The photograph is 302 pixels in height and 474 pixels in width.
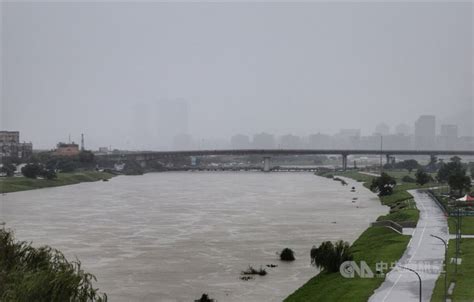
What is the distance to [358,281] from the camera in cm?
1609

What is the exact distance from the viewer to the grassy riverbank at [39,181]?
54781mm

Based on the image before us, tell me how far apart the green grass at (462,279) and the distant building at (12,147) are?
279 ft

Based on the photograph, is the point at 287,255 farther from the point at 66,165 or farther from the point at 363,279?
the point at 66,165

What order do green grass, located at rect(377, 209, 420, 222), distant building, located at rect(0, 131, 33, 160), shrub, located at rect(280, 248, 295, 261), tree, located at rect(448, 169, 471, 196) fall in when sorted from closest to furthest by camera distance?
shrub, located at rect(280, 248, 295, 261) < green grass, located at rect(377, 209, 420, 222) < tree, located at rect(448, 169, 471, 196) < distant building, located at rect(0, 131, 33, 160)

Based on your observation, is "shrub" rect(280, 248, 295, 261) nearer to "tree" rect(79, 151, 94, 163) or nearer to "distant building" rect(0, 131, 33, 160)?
"tree" rect(79, 151, 94, 163)

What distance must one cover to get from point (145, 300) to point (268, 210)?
22.7 m

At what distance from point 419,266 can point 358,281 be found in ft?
5.80

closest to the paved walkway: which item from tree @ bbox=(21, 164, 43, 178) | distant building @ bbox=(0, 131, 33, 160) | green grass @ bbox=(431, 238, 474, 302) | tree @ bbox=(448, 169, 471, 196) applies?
green grass @ bbox=(431, 238, 474, 302)

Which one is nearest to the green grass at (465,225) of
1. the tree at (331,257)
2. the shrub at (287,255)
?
the shrub at (287,255)

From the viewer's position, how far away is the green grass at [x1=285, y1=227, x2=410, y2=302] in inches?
591

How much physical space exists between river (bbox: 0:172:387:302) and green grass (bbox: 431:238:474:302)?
4061 mm

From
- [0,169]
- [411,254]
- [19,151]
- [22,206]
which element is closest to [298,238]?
[411,254]

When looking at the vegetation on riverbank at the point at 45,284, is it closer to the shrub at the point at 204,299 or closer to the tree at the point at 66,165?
the shrub at the point at 204,299

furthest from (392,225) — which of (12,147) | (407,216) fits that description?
(12,147)
